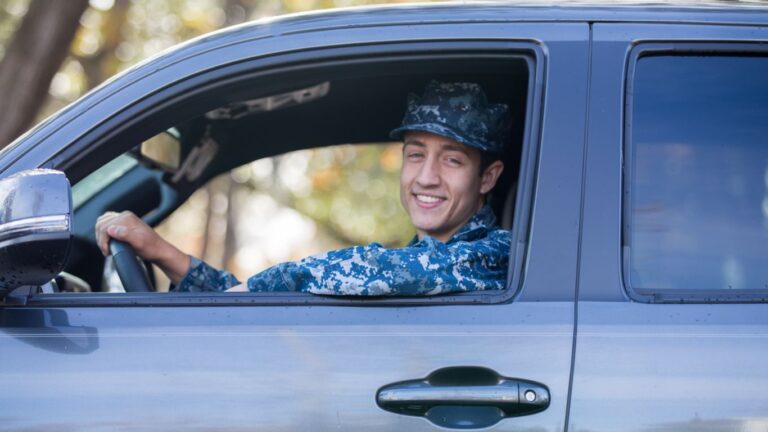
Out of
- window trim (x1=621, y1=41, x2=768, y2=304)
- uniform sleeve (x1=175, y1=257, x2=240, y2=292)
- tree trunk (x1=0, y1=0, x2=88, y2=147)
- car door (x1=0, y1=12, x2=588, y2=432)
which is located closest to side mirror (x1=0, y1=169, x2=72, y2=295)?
car door (x1=0, y1=12, x2=588, y2=432)

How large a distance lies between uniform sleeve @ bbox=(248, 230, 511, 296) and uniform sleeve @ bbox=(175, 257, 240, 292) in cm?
51

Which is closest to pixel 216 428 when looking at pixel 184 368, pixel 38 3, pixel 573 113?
pixel 184 368

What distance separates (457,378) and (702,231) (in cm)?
63

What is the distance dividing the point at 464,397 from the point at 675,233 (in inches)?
23.2

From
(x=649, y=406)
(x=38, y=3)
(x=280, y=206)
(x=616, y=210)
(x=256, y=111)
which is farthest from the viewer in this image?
(x=280, y=206)

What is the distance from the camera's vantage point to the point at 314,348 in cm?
205

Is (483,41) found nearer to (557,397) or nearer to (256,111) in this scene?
(557,397)

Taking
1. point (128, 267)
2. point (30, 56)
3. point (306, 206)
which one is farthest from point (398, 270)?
point (306, 206)

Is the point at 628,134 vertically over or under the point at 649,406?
over

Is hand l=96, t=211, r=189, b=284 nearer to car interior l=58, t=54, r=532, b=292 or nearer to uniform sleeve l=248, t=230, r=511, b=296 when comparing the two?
car interior l=58, t=54, r=532, b=292

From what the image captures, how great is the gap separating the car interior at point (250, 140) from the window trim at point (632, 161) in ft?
1.69

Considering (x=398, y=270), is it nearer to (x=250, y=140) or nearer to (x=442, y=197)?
(x=442, y=197)

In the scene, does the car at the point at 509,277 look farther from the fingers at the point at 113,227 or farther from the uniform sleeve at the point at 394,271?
the fingers at the point at 113,227

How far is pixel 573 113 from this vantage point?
218 centimetres
